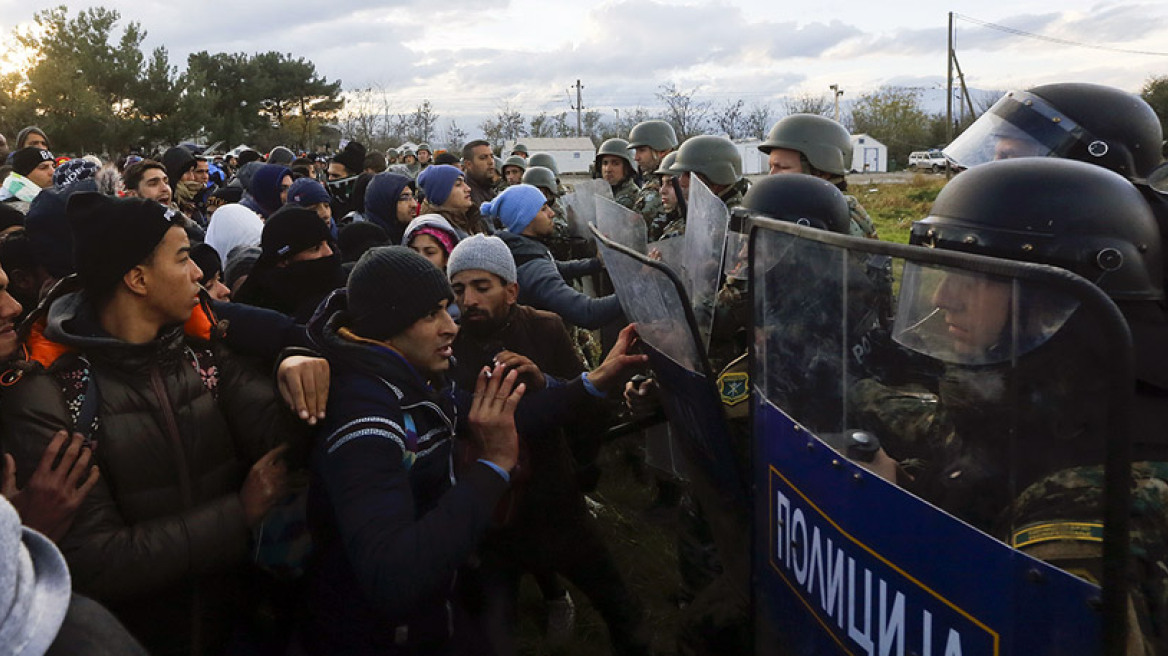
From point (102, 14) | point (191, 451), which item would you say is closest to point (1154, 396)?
point (191, 451)

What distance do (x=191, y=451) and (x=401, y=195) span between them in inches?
133

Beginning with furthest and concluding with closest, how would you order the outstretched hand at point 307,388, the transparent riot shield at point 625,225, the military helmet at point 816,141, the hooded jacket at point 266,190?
the hooded jacket at point 266,190 → the military helmet at point 816,141 → the transparent riot shield at point 625,225 → the outstretched hand at point 307,388

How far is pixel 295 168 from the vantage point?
10312mm

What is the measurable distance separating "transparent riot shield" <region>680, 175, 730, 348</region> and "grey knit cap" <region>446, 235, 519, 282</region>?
0.85m

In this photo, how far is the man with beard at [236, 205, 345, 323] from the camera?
3.03 metres

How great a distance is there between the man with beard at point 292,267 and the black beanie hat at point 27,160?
413 centimetres

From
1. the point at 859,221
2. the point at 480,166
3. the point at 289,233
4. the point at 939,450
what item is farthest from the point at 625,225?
the point at 480,166

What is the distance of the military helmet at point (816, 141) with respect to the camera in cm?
448

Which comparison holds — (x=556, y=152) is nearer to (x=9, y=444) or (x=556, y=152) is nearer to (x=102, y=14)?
(x=102, y=14)

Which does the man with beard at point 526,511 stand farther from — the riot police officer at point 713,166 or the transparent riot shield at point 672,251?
the riot police officer at point 713,166

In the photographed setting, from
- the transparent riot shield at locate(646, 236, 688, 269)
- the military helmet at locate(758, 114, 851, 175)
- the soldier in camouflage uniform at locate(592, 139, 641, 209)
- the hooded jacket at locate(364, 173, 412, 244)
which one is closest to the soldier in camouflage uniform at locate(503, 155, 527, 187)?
the soldier in camouflage uniform at locate(592, 139, 641, 209)

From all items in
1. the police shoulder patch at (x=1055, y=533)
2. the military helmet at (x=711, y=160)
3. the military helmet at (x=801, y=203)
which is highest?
the military helmet at (x=711, y=160)

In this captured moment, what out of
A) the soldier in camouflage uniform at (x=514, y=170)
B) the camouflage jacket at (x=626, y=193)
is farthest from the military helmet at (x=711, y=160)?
the soldier in camouflage uniform at (x=514, y=170)

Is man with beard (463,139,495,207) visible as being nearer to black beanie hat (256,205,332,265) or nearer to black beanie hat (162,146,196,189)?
black beanie hat (162,146,196,189)
